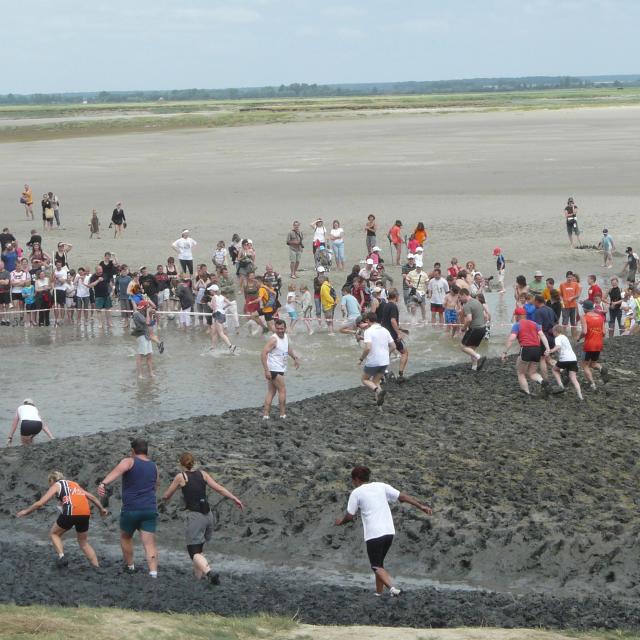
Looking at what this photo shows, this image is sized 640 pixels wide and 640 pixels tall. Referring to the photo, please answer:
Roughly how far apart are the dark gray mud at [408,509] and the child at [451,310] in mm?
5140

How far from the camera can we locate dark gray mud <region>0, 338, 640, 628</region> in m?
10.6

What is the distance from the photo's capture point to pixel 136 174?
5556 cm

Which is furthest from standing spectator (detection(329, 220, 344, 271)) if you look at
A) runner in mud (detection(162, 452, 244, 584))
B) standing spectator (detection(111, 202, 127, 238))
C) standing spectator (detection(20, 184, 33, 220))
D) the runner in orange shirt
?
runner in mud (detection(162, 452, 244, 584))

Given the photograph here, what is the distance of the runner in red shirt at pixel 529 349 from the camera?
55.1 ft

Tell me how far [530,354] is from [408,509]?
15.9ft

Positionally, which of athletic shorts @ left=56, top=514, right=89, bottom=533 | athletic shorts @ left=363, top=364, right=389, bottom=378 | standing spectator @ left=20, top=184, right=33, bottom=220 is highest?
standing spectator @ left=20, top=184, right=33, bottom=220

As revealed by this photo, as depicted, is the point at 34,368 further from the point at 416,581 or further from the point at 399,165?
the point at 399,165

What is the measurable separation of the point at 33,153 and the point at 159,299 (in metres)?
49.8

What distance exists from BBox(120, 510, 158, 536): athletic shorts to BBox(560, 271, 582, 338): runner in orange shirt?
13378 millimetres

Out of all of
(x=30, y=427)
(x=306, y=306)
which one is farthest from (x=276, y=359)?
(x=306, y=306)

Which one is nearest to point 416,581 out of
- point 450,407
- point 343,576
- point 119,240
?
point 343,576

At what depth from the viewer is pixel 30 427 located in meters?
15.3

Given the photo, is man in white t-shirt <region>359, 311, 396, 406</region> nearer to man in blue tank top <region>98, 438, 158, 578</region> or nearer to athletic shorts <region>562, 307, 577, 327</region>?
man in blue tank top <region>98, 438, 158, 578</region>

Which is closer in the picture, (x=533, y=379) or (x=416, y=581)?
(x=416, y=581)
